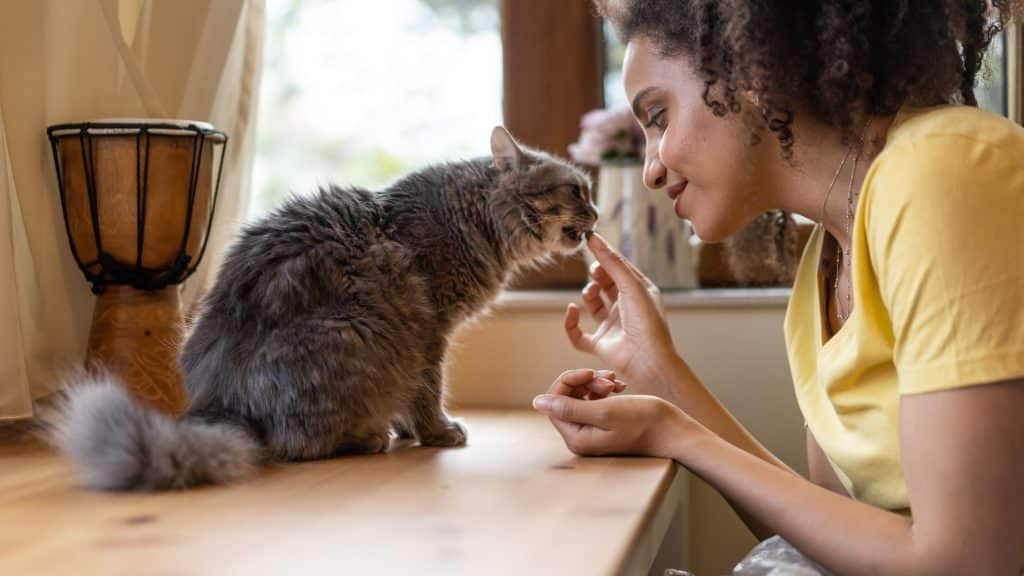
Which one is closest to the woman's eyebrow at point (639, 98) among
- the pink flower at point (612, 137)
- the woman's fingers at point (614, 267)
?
the woman's fingers at point (614, 267)

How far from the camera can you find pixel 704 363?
186cm

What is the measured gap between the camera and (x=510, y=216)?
1.49 m

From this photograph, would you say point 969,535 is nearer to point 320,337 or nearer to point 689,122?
point 689,122

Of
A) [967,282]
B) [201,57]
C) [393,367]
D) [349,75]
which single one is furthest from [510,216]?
[349,75]

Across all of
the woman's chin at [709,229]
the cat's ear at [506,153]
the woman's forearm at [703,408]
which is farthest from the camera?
the cat's ear at [506,153]

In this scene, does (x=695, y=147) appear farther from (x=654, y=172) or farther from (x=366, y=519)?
(x=366, y=519)

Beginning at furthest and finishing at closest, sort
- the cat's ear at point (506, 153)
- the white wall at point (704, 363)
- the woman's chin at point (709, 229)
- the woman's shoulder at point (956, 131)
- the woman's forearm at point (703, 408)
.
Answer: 1. the white wall at point (704, 363)
2. the cat's ear at point (506, 153)
3. the woman's forearm at point (703, 408)
4. the woman's chin at point (709, 229)
5. the woman's shoulder at point (956, 131)

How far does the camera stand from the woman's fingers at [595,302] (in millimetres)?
1582

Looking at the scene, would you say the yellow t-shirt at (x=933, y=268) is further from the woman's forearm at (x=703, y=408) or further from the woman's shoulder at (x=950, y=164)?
the woman's forearm at (x=703, y=408)

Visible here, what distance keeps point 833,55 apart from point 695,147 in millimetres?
190

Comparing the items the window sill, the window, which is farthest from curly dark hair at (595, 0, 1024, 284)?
the window

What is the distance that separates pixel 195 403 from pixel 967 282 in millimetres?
886

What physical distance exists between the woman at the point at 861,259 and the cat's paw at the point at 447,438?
0.20m

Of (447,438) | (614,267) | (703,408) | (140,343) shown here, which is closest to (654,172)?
(614,267)
